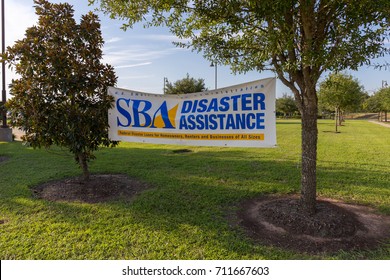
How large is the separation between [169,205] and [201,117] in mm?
1567

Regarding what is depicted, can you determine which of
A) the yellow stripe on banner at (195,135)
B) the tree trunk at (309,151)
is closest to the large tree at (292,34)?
the tree trunk at (309,151)

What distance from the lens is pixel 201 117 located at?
4934 millimetres

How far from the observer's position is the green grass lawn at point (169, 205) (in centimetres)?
332

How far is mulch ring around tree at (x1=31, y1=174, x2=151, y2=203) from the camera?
520cm

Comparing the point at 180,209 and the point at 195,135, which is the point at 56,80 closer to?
the point at 195,135

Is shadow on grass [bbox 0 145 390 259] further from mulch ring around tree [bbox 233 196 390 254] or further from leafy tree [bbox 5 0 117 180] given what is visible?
leafy tree [bbox 5 0 117 180]

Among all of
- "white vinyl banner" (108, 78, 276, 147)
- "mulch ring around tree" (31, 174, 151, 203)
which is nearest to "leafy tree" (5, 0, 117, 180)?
"white vinyl banner" (108, 78, 276, 147)

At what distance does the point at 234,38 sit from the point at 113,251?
10.4 feet

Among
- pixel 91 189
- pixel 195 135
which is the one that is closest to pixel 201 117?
pixel 195 135

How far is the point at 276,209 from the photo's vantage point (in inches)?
170

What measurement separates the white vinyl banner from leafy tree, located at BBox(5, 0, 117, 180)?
527 mm

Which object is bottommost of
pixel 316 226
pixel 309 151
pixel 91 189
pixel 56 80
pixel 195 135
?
pixel 316 226
